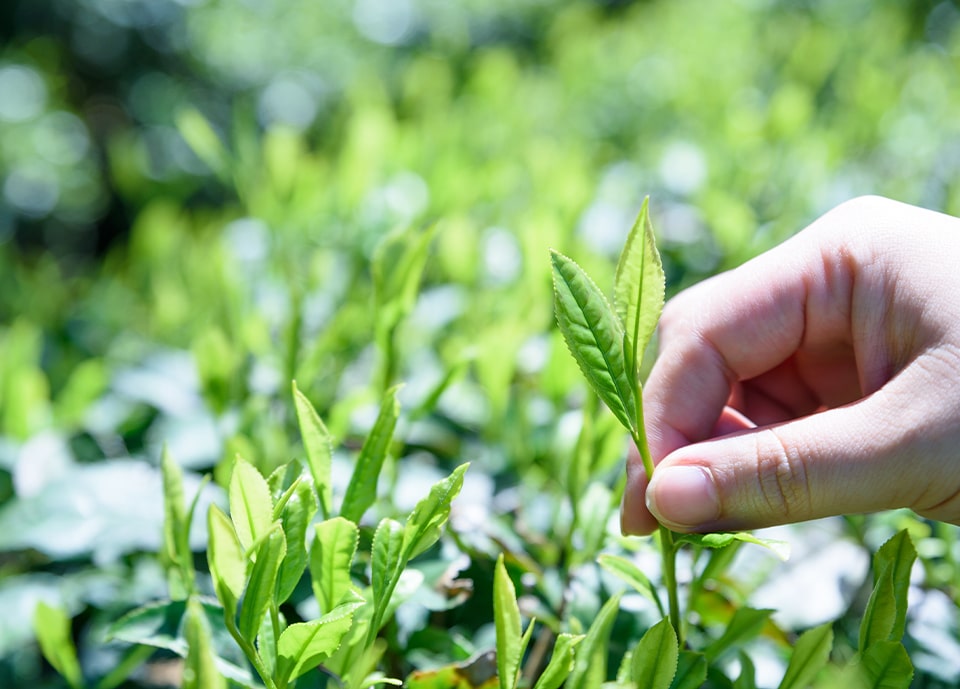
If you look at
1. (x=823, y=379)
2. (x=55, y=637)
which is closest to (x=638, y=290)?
(x=823, y=379)

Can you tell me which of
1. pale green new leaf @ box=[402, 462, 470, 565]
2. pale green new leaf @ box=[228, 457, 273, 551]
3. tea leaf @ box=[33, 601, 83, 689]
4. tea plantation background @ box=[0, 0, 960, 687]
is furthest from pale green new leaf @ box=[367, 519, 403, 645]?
tea leaf @ box=[33, 601, 83, 689]

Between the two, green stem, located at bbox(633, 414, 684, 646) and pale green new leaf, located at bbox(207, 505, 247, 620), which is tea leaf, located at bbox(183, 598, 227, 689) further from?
green stem, located at bbox(633, 414, 684, 646)

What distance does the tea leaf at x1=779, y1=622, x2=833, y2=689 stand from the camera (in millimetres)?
980

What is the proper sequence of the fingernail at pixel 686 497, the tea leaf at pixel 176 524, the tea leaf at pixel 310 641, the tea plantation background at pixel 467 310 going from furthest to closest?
the tea plantation background at pixel 467 310, the tea leaf at pixel 176 524, the fingernail at pixel 686 497, the tea leaf at pixel 310 641

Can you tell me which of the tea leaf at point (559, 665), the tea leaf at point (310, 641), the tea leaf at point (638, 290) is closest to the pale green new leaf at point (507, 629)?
the tea leaf at point (559, 665)

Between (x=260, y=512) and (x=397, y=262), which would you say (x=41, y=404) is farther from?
(x=260, y=512)

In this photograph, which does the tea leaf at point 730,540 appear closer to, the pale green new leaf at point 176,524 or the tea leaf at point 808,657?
the tea leaf at point 808,657

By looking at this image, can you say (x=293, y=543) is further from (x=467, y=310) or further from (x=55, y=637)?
(x=467, y=310)

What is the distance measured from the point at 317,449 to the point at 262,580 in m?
0.20

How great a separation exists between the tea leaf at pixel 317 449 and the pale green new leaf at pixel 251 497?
0.10 meters

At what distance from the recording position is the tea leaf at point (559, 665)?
894mm

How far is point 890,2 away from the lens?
4.17 metres

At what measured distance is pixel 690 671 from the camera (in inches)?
39.1

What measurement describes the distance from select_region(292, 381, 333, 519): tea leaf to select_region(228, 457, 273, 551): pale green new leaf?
10cm
